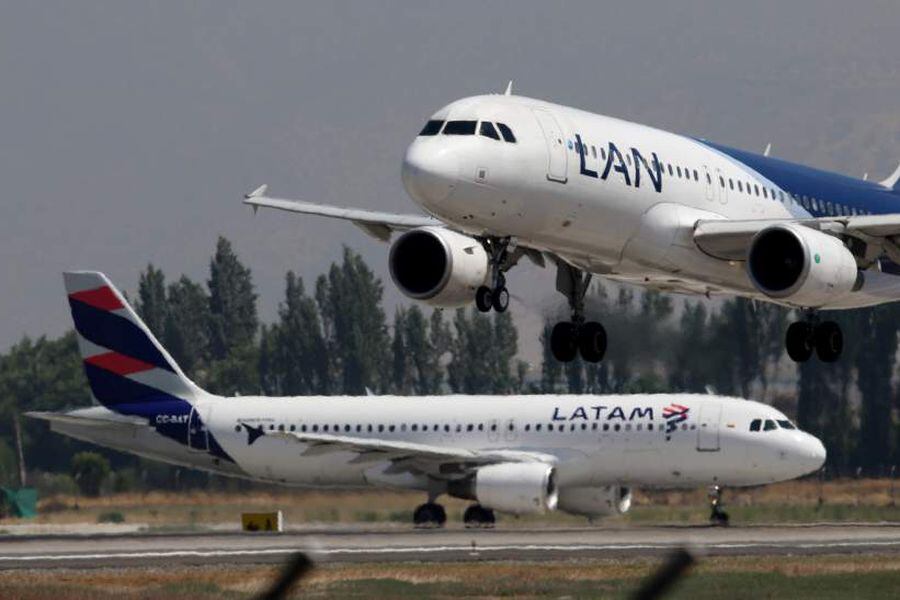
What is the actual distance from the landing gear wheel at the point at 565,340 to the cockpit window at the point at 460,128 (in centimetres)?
640

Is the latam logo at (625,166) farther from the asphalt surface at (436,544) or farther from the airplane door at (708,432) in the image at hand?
the airplane door at (708,432)

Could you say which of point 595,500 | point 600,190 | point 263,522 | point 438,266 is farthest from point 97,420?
point 600,190

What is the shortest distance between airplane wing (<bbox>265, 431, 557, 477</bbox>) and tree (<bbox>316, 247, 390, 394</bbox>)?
4520cm

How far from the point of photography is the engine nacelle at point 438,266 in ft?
144

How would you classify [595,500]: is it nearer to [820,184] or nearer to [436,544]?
[436,544]

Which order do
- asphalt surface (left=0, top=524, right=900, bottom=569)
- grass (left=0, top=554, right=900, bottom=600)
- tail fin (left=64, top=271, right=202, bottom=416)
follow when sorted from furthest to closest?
tail fin (left=64, top=271, right=202, bottom=416), asphalt surface (left=0, top=524, right=900, bottom=569), grass (left=0, top=554, right=900, bottom=600)

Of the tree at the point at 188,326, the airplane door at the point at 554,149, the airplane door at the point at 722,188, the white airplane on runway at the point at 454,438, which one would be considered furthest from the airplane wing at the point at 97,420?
the tree at the point at 188,326

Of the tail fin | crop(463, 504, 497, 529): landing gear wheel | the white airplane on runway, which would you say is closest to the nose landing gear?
the white airplane on runway

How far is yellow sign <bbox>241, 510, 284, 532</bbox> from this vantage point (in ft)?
232

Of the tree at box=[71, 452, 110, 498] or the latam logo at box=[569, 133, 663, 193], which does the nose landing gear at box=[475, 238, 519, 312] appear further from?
the tree at box=[71, 452, 110, 498]

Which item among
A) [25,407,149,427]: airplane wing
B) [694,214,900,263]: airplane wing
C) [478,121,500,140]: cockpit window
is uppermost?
[478,121,500,140]: cockpit window

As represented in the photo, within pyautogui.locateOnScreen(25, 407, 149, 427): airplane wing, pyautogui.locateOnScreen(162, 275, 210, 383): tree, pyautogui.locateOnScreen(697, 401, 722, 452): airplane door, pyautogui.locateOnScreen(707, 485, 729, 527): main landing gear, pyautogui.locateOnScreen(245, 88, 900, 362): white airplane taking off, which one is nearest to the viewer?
pyautogui.locateOnScreen(245, 88, 900, 362): white airplane taking off

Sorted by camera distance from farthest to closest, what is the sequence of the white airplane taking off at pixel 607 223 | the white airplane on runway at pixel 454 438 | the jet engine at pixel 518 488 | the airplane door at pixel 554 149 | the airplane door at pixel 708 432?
the white airplane on runway at pixel 454 438
the airplane door at pixel 708 432
the jet engine at pixel 518 488
the airplane door at pixel 554 149
the white airplane taking off at pixel 607 223

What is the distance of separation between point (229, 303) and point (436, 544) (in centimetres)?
7816
